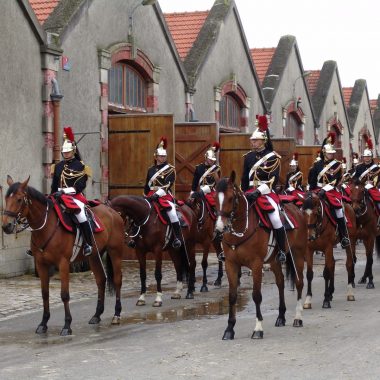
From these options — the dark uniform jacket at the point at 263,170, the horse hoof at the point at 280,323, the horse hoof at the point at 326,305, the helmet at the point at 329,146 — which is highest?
the helmet at the point at 329,146

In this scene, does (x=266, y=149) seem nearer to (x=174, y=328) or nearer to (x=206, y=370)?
(x=174, y=328)

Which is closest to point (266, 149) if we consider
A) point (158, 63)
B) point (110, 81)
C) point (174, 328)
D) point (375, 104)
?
point (174, 328)

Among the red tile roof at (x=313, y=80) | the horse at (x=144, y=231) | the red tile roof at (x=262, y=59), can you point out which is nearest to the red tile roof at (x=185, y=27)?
the red tile roof at (x=262, y=59)

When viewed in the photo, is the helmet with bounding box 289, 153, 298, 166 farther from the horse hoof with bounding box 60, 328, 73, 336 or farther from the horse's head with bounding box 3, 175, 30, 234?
the horse's head with bounding box 3, 175, 30, 234

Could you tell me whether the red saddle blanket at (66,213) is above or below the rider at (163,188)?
below

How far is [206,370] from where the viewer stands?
7871 millimetres

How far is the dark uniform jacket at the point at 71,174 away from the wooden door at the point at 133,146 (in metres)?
6.85

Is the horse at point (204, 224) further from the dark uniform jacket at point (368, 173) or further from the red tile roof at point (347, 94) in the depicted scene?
the red tile roof at point (347, 94)

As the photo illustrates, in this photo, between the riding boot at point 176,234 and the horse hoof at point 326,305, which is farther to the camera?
the riding boot at point 176,234

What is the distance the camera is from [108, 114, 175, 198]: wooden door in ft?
59.3

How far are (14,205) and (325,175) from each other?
546cm

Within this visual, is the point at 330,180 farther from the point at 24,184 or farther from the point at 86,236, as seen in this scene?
the point at 24,184

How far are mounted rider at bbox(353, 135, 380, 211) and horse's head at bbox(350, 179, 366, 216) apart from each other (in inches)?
14.4

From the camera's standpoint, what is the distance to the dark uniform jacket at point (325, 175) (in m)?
13.0
